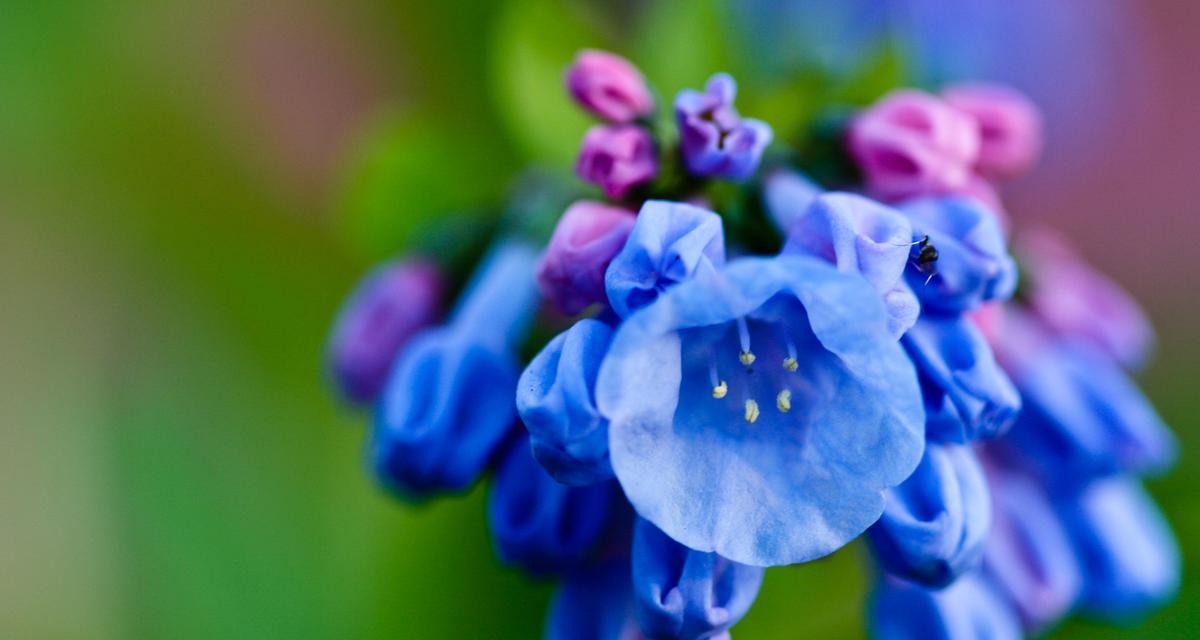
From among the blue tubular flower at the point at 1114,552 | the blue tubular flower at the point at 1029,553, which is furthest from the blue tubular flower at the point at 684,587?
the blue tubular flower at the point at 1114,552

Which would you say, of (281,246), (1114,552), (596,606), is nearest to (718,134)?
(596,606)

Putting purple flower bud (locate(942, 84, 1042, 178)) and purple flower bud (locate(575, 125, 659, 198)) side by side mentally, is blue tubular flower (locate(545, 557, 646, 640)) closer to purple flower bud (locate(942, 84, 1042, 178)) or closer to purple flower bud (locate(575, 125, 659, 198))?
purple flower bud (locate(575, 125, 659, 198))

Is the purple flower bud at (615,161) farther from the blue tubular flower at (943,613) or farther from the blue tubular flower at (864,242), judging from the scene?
the blue tubular flower at (943,613)

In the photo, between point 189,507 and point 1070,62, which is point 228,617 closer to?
point 189,507

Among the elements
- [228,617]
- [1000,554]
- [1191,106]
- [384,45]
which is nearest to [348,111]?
[384,45]

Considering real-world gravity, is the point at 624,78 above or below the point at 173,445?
above

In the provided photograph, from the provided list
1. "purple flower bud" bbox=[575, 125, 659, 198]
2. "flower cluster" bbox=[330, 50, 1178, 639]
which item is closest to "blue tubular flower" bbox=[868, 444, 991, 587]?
"flower cluster" bbox=[330, 50, 1178, 639]
